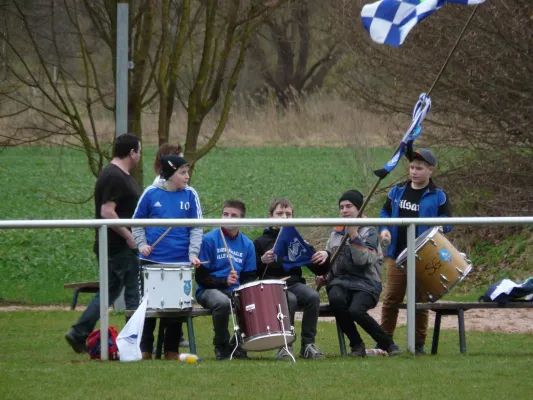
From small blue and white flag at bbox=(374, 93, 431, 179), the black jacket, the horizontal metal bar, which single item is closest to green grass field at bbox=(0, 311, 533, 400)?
the black jacket

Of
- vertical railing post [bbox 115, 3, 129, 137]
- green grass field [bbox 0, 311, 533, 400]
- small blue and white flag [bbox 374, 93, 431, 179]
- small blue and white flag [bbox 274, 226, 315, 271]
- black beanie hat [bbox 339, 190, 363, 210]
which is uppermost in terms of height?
vertical railing post [bbox 115, 3, 129, 137]

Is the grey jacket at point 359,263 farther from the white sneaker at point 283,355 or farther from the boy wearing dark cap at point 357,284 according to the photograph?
the white sneaker at point 283,355

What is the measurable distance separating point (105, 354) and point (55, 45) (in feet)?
22.4

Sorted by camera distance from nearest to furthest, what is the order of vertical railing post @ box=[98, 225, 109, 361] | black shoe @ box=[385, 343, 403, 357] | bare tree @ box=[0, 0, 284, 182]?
vertical railing post @ box=[98, 225, 109, 361] < black shoe @ box=[385, 343, 403, 357] < bare tree @ box=[0, 0, 284, 182]

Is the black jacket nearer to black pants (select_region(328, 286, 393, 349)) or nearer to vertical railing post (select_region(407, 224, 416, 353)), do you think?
black pants (select_region(328, 286, 393, 349))

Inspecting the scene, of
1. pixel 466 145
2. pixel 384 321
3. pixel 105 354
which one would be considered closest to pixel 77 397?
pixel 105 354

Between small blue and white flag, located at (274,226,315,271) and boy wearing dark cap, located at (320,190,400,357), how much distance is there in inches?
8.1

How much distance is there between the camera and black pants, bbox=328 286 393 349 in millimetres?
8070

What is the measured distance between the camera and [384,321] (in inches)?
337

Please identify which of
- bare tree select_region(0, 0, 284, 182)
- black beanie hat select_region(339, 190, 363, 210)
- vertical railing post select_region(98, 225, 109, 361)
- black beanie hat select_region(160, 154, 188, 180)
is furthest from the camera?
bare tree select_region(0, 0, 284, 182)

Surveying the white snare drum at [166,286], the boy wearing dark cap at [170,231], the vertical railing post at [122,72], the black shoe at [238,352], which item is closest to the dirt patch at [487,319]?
the vertical railing post at [122,72]

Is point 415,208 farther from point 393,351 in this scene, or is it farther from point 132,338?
point 132,338

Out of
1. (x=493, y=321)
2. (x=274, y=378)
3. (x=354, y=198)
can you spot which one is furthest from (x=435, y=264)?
(x=493, y=321)

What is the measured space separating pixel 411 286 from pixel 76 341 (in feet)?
8.97
